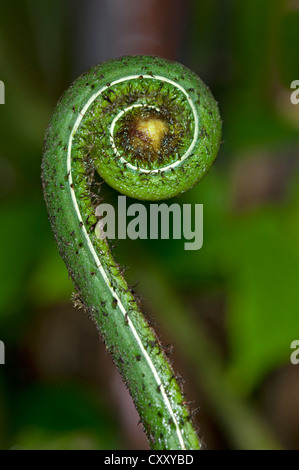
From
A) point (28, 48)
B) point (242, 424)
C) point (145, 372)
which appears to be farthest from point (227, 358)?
point (145, 372)

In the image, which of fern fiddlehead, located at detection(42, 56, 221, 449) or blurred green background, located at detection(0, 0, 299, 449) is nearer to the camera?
fern fiddlehead, located at detection(42, 56, 221, 449)

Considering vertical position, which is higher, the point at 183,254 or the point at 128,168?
the point at 128,168

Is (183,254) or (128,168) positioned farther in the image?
(183,254)

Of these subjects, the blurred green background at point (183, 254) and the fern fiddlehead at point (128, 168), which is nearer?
the fern fiddlehead at point (128, 168)
